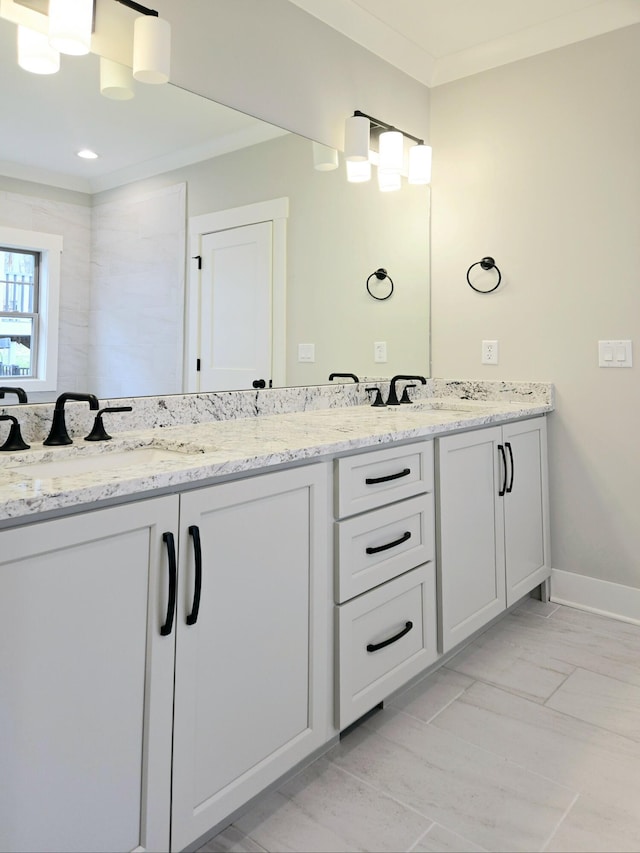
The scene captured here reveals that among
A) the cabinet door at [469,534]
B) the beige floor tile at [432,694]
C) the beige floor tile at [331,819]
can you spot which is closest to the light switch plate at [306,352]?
the cabinet door at [469,534]

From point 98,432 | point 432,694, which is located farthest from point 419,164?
point 432,694

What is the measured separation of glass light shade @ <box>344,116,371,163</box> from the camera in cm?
244

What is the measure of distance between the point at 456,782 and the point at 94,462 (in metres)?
1.21

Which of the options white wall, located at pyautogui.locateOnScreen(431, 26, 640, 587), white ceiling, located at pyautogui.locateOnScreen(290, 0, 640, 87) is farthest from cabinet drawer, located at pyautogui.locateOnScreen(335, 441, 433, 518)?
white ceiling, located at pyautogui.locateOnScreen(290, 0, 640, 87)

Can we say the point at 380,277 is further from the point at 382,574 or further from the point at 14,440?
the point at 14,440

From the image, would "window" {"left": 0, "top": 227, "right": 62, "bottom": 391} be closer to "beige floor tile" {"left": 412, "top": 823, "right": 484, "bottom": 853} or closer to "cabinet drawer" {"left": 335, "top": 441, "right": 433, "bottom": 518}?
"cabinet drawer" {"left": 335, "top": 441, "right": 433, "bottom": 518}

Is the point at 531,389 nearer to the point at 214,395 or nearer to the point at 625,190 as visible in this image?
the point at 625,190

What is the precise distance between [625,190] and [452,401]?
1.09 m

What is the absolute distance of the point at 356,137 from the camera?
7.99 ft

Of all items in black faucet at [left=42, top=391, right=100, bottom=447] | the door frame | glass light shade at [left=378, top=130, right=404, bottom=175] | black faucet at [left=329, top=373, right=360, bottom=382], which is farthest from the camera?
glass light shade at [left=378, top=130, right=404, bottom=175]

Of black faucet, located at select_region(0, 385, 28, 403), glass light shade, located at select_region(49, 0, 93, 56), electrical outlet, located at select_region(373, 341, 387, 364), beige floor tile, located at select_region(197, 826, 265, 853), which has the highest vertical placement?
glass light shade, located at select_region(49, 0, 93, 56)

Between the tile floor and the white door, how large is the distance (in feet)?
3.89

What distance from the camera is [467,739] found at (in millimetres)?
1701

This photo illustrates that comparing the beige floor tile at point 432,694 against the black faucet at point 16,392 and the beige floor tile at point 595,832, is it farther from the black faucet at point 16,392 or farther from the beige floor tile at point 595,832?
the black faucet at point 16,392
